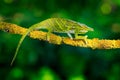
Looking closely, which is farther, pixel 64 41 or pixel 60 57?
pixel 60 57

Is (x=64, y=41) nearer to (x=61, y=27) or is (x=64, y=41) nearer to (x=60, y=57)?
(x=61, y=27)

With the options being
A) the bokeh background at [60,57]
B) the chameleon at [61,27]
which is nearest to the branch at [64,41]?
the chameleon at [61,27]

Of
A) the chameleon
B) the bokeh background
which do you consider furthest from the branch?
the bokeh background

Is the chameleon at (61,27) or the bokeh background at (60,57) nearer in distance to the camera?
the chameleon at (61,27)

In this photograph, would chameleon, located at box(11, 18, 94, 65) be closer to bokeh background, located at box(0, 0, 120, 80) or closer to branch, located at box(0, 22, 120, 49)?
branch, located at box(0, 22, 120, 49)

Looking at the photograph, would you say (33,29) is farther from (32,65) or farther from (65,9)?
(32,65)

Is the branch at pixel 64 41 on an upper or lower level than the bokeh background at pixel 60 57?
upper

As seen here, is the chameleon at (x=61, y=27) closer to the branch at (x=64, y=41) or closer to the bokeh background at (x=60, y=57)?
the branch at (x=64, y=41)

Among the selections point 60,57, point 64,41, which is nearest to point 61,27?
point 64,41

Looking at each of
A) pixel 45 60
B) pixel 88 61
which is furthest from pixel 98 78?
pixel 45 60

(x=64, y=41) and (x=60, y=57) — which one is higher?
(x=64, y=41)

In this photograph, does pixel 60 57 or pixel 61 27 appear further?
pixel 60 57
